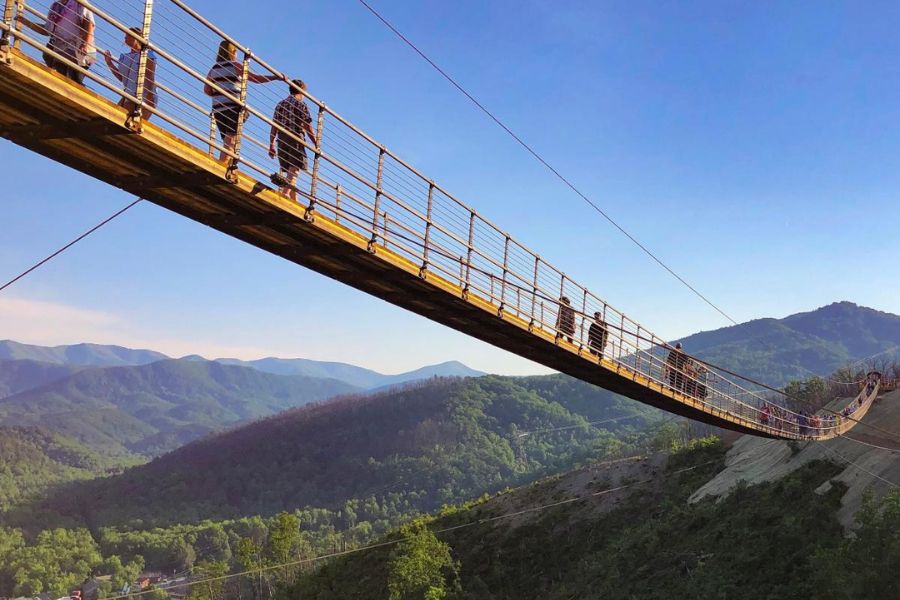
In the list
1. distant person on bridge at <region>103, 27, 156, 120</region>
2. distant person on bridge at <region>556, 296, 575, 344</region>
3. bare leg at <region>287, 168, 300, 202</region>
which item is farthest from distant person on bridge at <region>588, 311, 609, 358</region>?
distant person on bridge at <region>103, 27, 156, 120</region>

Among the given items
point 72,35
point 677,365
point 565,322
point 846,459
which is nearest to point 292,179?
point 72,35

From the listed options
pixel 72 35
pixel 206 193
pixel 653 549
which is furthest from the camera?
pixel 653 549

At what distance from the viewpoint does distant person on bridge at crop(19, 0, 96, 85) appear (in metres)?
5.92

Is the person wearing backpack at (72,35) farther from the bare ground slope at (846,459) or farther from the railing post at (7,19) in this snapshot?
the bare ground slope at (846,459)

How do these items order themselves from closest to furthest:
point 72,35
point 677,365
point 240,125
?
point 72,35 → point 240,125 → point 677,365

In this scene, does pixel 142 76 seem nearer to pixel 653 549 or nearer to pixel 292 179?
pixel 292 179

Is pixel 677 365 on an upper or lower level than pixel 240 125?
lower

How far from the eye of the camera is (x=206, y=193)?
7.42m

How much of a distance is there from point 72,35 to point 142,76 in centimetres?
73

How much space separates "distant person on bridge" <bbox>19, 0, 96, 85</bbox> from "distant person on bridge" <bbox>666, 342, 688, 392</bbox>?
48.6ft

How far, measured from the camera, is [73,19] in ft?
19.8

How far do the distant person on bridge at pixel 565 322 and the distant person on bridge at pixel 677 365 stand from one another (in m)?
3.98

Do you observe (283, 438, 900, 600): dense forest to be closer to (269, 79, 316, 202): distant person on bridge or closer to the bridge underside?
the bridge underside

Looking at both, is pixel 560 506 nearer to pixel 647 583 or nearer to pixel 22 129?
pixel 647 583
